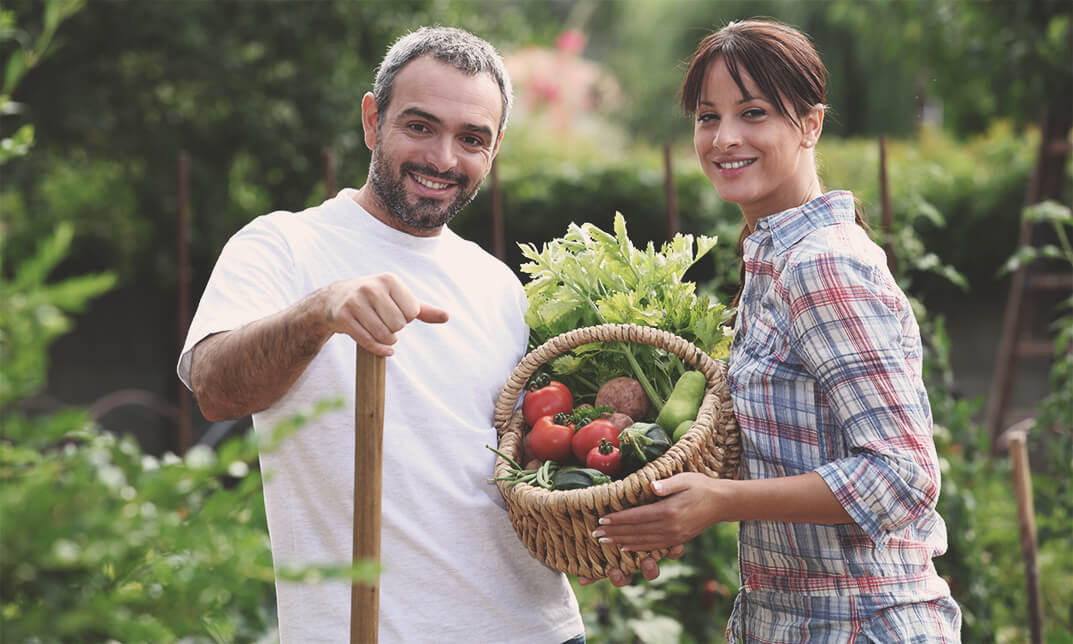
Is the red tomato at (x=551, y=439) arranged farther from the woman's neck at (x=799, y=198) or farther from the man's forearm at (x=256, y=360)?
the woman's neck at (x=799, y=198)

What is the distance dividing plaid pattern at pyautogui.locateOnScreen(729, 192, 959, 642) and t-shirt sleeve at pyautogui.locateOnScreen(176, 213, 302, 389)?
901 mm

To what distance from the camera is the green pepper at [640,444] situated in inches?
70.4

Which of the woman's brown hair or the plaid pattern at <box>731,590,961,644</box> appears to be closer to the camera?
the plaid pattern at <box>731,590,961,644</box>

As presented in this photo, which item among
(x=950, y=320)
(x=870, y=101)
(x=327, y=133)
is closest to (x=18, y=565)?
(x=327, y=133)

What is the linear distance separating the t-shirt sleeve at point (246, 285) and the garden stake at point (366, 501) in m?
0.39

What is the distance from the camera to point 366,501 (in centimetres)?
154

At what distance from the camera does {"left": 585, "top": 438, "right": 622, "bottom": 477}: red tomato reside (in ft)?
5.83

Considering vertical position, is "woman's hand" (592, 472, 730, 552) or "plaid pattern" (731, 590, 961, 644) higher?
"woman's hand" (592, 472, 730, 552)

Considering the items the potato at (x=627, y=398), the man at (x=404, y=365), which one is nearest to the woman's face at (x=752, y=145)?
the potato at (x=627, y=398)

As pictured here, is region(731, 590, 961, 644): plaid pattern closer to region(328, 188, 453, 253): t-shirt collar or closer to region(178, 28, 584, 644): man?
region(178, 28, 584, 644): man

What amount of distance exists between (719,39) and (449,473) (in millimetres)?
1010

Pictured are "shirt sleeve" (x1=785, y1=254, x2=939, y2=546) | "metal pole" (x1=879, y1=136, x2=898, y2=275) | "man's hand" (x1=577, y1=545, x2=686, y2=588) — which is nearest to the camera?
"shirt sleeve" (x1=785, y1=254, x2=939, y2=546)

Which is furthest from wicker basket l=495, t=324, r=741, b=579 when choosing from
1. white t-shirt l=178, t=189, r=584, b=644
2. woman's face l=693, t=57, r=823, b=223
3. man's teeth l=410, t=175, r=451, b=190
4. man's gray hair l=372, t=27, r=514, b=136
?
man's gray hair l=372, t=27, r=514, b=136

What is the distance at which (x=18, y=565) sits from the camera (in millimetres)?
822
